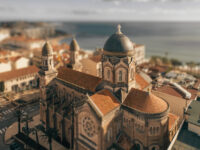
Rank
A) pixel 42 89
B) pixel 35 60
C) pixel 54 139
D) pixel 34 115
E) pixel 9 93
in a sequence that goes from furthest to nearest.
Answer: pixel 35 60 < pixel 9 93 < pixel 34 115 < pixel 42 89 < pixel 54 139

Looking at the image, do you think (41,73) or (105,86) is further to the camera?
(41,73)

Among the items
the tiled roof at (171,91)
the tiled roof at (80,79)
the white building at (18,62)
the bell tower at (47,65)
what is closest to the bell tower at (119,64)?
the tiled roof at (80,79)

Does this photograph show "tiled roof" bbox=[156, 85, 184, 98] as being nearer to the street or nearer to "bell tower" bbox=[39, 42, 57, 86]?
"bell tower" bbox=[39, 42, 57, 86]

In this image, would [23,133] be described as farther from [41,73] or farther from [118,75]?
[118,75]

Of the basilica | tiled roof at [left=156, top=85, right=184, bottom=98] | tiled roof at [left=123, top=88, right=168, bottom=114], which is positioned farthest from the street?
tiled roof at [left=156, top=85, right=184, bottom=98]

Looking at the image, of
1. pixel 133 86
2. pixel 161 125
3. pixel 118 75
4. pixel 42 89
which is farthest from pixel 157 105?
pixel 42 89

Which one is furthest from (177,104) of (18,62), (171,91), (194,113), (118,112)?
(18,62)
